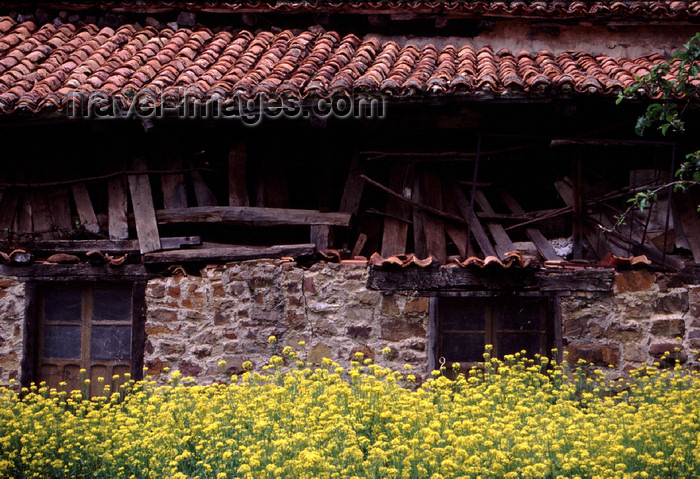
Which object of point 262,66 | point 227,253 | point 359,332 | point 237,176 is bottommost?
point 359,332

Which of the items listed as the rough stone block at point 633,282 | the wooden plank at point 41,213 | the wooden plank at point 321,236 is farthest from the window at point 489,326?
the wooden plank at point 41,213

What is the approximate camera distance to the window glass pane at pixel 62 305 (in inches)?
299

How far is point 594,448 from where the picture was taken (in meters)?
4.47

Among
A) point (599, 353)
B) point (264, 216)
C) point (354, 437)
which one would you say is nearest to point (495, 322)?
point (599, 353)

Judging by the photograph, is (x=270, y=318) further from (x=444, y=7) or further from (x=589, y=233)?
(x=444, y=7)

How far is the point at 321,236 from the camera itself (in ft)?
23.8

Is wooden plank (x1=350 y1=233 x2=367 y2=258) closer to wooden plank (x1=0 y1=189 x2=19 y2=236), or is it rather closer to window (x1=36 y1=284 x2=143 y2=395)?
window (x1=36 y1=284 x2=143 y2=395)

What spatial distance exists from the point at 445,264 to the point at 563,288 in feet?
3.92

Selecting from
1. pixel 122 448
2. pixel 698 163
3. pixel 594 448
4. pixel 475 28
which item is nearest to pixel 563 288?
pixel 698 163

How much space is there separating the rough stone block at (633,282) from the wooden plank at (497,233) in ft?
3.53

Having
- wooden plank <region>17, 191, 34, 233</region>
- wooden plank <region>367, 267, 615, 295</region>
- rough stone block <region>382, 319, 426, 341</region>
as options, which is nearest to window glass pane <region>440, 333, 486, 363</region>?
rough stone block <region>382, 319, 426, 341</region>

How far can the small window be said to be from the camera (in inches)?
294

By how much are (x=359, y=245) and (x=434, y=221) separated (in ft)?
2.77

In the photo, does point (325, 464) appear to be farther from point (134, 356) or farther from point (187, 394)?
point (134, 356)
